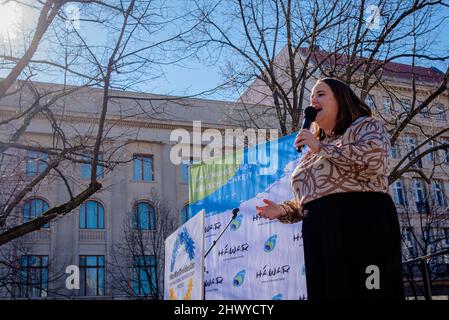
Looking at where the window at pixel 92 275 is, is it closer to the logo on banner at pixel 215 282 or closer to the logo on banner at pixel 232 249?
the logo on banner at pixel 215 282

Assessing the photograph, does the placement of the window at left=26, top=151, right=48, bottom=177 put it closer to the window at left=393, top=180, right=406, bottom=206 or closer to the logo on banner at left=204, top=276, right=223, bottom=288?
the logo on banner at left=204, top=276, right=223, bottom=288

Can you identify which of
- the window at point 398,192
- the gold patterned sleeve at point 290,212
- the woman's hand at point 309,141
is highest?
the window at point 398,192

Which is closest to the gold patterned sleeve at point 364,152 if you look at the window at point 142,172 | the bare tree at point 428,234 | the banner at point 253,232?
the banner at point 253,232

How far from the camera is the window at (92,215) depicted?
100 feet

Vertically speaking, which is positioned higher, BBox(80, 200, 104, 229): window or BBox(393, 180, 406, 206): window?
BBox(393, 180, 406, 206): window

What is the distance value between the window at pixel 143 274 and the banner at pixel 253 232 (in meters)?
22.0

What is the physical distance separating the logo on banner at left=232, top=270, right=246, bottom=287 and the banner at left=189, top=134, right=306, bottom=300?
0.01 meters

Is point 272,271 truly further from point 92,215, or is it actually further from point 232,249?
point 92,215

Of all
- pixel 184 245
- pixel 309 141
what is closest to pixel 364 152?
pixel 309 141

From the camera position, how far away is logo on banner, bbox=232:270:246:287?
5.87 m

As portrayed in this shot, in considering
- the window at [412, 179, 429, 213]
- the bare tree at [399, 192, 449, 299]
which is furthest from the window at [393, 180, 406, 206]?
the bare tree at [399, 192, 449, 299]

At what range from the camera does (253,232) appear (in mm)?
5863

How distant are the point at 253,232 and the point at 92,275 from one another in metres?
25.4
